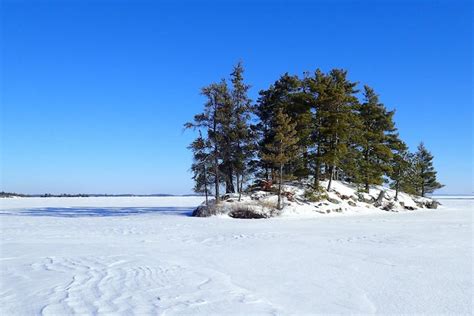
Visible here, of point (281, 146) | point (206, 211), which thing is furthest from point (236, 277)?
point (281, 146)

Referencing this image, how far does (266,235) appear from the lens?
1428 cm

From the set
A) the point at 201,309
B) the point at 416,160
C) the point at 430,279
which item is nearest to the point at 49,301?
the point at 201,309

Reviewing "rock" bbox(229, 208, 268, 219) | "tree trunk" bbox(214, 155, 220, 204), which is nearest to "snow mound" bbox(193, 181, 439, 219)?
"rock" bbox(229, 208, 268, 219)

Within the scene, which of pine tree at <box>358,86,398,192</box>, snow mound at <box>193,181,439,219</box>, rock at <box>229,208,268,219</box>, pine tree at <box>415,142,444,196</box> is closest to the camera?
rock at <box>229,208,268,219</box>

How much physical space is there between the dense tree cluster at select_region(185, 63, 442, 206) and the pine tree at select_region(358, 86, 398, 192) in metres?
0.10

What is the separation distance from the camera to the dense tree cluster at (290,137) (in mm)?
28562

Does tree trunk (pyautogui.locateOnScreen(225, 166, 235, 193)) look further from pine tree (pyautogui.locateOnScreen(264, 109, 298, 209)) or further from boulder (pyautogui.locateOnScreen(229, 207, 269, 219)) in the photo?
boulder (pyautogui.locateOnScreen(229, 207, 269, 219))

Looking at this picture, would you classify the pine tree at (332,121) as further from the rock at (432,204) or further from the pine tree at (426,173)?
the pine tree at (426,173)

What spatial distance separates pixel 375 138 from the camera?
36344 mm

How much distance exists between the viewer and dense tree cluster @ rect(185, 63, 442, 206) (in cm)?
2856

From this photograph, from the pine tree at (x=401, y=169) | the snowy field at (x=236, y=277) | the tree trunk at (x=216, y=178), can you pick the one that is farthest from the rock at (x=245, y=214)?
the pine tree at (x=401, y=169)

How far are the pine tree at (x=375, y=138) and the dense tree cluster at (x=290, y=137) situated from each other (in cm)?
10

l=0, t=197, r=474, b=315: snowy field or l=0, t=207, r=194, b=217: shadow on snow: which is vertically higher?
l=0, t=197, r=474, b=315: snowy field

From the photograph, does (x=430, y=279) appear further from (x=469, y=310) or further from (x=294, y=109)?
(x=294, y=109)
